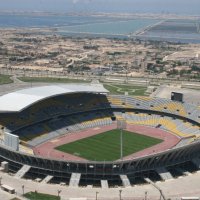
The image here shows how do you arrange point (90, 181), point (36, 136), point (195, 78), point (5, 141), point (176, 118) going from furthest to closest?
1. point (195, 78)
2. point (176, 118)
3. point (36, 136)
4. point (5, 141)
5. point (90, 181)

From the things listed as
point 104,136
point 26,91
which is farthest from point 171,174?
point 26,91

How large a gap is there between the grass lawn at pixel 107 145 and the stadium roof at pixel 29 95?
11687 mm

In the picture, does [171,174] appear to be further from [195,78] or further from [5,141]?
[195,78]

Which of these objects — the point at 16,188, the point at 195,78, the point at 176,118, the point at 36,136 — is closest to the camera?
the point at 16,188

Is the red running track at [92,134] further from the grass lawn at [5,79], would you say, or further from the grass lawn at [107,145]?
the grass lawn at [5,79]

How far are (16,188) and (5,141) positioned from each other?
47.4ft

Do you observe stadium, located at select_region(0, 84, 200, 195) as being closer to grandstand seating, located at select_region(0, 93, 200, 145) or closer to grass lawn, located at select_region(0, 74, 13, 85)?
grandstand seating, located at select_region(0, 93, 200, 145)

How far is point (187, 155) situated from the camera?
88.5 metres

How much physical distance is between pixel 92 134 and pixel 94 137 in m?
2.13

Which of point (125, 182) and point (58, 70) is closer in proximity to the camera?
point (125, 182)

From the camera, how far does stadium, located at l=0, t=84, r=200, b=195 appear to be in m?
80.7

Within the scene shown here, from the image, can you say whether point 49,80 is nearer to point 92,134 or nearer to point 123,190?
point 92,134

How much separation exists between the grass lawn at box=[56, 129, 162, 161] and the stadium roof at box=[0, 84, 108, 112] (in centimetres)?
1169

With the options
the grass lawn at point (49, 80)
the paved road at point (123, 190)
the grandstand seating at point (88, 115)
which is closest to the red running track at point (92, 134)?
the grandstand seating at point (88, 115)
